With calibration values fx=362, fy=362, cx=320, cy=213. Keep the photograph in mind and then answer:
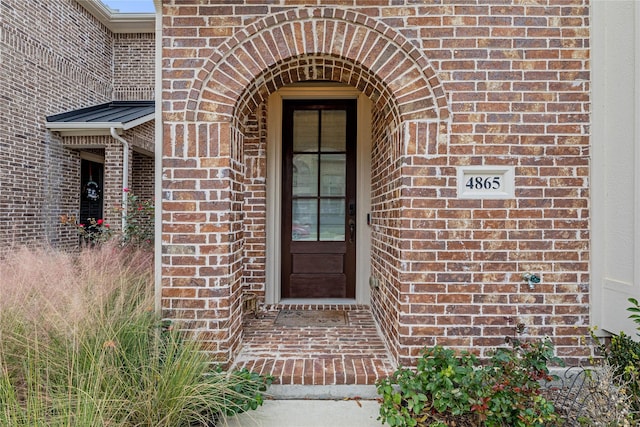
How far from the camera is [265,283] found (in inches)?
160

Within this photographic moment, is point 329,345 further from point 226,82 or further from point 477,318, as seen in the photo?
point 226,82

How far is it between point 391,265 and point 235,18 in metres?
2.18

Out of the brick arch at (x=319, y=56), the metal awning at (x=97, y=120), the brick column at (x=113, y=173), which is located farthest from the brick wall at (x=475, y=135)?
the brick column at (x=113, y=173)

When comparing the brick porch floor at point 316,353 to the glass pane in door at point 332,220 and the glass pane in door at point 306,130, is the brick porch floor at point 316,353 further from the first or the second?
the glass pane in door at point 306,130

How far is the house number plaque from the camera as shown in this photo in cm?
257

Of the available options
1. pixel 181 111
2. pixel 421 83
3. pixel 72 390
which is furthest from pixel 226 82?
pixel 72 390

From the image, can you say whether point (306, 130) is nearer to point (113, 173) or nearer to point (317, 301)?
point (317, 301)

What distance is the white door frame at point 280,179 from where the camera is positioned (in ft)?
13.3

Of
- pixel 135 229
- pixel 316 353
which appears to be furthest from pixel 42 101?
pixel 316 353

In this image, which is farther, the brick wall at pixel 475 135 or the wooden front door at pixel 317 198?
the wooden front door at pixel 317 198

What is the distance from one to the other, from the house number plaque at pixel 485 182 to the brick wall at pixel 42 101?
666 centimetres

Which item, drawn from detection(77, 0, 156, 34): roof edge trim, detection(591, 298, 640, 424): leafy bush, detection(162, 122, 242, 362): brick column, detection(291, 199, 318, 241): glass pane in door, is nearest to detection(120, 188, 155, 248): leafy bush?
detection(291, 199, 318, 241): glass pane in door

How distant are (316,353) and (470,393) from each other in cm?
114

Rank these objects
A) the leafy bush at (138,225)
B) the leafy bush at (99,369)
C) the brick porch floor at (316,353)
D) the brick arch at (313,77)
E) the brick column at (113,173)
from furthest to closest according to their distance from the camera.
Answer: the brick column at (113,173), the leafy bush at (138,225), the brick arch at (313,77), the brick porch floor at (316,353), the leafy bush at (99,369)
